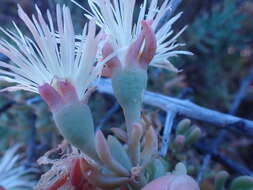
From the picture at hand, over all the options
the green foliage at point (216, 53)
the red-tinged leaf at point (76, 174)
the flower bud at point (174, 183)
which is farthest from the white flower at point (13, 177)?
the green foliage at point (216, 53)

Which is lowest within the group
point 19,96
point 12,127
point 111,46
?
point 12,127

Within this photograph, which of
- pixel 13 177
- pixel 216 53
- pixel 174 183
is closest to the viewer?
pixel 174 183

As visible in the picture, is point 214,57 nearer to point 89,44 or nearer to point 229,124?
point 229,124

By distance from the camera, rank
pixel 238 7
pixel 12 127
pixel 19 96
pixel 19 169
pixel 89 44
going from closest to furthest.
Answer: pixel 89 44 < pixel 19 169 < pixel 19 96 < pixel 12 127 < pixel 238 7

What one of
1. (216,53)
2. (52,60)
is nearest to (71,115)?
(52,60)

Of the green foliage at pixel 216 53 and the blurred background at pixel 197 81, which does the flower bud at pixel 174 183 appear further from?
the green foliage at pixel 216 53

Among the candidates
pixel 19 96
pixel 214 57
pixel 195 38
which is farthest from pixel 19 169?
pixel 214 57

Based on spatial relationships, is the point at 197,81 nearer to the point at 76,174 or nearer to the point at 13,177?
the point at 13,177
